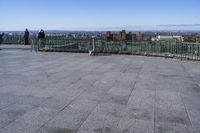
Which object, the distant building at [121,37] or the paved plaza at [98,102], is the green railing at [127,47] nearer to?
the distant building at [121,37]

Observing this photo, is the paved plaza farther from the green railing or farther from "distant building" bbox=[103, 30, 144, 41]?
"distant building" bbox=[103, 30, 144, 41]

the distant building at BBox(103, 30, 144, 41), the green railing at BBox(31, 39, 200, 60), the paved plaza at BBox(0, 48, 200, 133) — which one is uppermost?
the distant building at BBox(103, 30, 144, 41)

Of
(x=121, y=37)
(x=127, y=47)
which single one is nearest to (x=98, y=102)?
(x=127, y=47)

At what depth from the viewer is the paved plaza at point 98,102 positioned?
469cm

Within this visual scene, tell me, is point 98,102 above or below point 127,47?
below

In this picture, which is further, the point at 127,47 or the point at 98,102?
the point at 127,47

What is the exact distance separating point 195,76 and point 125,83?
2872 millimetres

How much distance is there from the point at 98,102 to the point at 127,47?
1097cm

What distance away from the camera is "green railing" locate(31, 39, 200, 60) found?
48.2 feet

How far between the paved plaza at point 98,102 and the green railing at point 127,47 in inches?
195

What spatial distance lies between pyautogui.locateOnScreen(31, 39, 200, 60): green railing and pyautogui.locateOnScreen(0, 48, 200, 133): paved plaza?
4.96 meters

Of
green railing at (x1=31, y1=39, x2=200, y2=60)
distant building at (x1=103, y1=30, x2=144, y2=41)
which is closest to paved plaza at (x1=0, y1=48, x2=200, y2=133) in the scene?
green railing at (x1=31, y1=39, x2=200, y2=60)

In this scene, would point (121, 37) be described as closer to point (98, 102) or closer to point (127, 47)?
point (127, 47)

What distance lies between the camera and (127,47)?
55.0 ft
